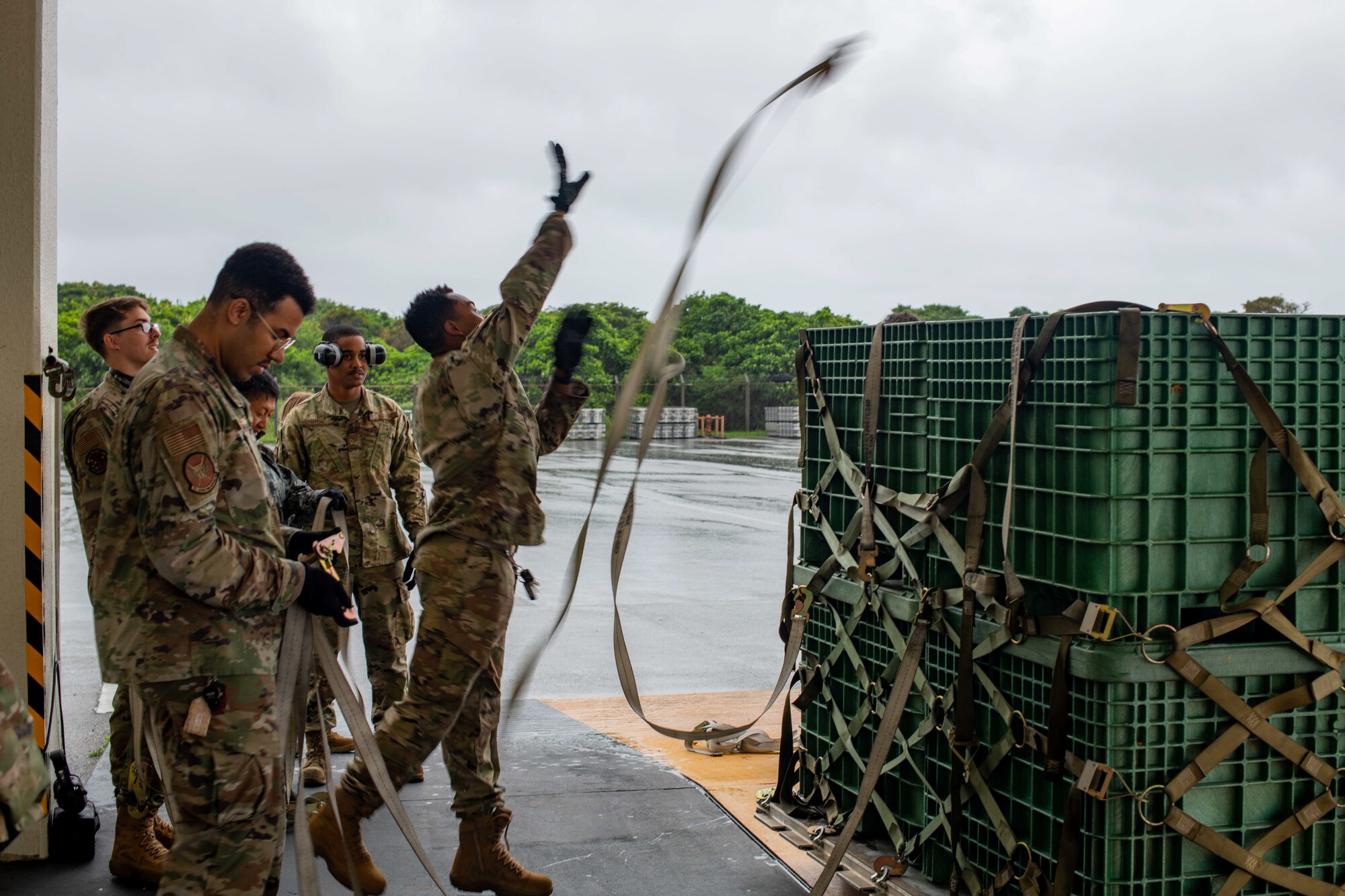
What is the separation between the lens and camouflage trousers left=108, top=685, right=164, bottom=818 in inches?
149

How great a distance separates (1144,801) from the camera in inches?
111

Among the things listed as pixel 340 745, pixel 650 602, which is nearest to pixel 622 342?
pixel 650 602

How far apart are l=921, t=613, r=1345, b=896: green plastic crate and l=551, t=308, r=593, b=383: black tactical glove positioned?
1.65 metres

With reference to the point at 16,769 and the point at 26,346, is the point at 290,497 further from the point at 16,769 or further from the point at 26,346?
the point at 16,769

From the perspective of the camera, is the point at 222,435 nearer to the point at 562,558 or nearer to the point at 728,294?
the point at 562,558

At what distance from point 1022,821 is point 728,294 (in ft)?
128

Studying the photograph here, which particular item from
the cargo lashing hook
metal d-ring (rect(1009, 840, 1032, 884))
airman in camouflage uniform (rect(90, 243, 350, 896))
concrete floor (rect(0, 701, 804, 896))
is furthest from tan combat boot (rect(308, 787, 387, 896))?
metal d-ring (rect(1009, 840, 1032, 884))

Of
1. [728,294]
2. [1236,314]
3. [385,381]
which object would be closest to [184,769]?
[1236,314]

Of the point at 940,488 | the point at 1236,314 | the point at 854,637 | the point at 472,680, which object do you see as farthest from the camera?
the point at 854,637

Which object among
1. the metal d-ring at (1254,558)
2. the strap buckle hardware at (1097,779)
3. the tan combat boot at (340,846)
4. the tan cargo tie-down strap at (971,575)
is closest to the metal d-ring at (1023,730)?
the tan cargo tie-down strap at (971,575)

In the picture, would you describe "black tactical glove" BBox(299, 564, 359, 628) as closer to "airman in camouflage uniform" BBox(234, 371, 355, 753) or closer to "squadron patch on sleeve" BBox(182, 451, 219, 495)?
"squadron patch on sleeve" BBox(182, 451, 219, 495)

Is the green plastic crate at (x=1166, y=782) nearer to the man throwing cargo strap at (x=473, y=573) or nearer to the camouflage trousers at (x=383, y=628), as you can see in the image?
the man throwing cargo strap at (x=473, y=573)

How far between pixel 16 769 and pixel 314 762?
130 inches

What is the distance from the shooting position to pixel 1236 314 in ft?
9.42
